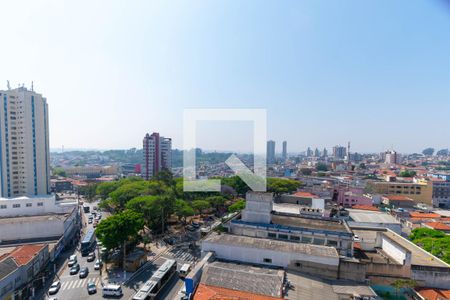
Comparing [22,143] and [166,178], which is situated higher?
[22,143]

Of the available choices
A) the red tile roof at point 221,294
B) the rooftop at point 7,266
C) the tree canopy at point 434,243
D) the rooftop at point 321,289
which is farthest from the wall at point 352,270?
the rooftop at point 7,266

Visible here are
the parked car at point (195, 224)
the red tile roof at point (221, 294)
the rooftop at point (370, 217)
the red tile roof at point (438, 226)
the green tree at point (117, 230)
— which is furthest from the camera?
the parked car at point (195, 224)

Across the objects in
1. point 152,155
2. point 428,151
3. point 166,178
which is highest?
point 152,155

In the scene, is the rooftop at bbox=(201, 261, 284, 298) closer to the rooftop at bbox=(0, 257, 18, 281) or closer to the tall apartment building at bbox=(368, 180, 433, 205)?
the rooftop at bbox=(0, 257, 18, 281)

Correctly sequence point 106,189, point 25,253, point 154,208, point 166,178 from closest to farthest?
point 25,253 < point 154,208 < point 166,178 < point 106,189

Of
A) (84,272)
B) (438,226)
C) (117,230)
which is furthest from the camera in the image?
(438,226)

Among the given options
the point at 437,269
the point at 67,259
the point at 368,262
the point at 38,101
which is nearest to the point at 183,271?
the point at 67,259

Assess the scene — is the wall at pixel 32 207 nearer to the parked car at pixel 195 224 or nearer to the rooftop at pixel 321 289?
the parked car at pixel 195 224

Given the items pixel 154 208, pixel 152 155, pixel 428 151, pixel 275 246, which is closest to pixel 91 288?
pixel 154 208

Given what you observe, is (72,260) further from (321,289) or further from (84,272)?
(321,289)
